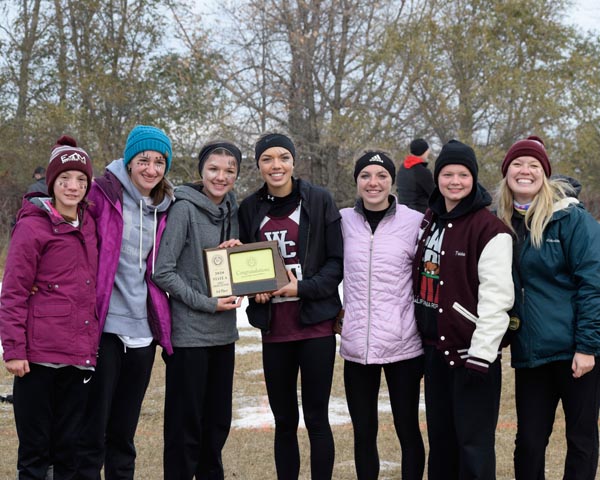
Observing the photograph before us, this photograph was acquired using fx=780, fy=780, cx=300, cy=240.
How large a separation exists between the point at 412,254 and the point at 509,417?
318 cm

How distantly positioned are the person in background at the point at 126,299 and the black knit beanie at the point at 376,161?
105cm

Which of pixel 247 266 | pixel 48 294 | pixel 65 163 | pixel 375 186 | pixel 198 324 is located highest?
pixel 65 163

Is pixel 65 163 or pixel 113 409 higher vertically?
pixel 65 163

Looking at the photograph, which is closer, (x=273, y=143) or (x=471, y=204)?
(x=471, y=204)

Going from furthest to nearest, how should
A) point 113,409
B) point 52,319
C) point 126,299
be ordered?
point 113,409
point 126,299
point 52,319

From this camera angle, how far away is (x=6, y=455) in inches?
213

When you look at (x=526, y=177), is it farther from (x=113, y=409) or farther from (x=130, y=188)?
(x=113, y=409)

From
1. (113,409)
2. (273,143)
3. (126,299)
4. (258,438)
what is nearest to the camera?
(126,299)

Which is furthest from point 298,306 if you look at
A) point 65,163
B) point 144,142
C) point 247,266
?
point 65,163

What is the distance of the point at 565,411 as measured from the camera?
12.6 ft

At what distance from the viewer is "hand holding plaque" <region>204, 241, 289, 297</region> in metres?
4.09

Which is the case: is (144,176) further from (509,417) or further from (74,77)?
(74,77)

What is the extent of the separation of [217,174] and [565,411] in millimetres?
2159

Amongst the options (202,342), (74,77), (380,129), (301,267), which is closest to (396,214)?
(301,267)
